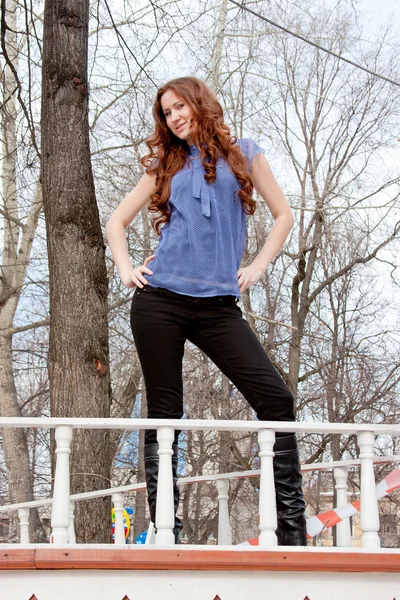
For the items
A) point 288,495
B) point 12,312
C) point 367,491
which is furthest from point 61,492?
point 12,312

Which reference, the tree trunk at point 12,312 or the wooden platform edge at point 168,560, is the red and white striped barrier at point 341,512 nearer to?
the wooden platform edge at point 168,560

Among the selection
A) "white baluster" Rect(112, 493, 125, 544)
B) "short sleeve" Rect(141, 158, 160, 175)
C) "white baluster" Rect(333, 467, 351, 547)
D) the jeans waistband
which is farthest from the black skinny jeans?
"white baluster" Rect(112, 493, 125, 544)

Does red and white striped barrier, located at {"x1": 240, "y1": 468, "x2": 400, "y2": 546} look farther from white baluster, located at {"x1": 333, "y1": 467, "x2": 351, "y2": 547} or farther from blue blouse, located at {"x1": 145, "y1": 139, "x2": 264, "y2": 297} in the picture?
blue blouse, located at {"x1": 145, "y1": 139, "x2": 264, "y2": 297}

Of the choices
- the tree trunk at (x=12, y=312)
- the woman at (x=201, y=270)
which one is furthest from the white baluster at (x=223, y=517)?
the tree trunk at (x=12, y=312)

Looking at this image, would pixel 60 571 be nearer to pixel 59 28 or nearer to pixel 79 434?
pixel 79 434

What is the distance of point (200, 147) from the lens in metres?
3.40

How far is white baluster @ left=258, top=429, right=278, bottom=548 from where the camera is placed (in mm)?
2900

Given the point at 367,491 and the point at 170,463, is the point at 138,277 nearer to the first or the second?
the point at 170,463

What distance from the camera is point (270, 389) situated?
318 centimetres

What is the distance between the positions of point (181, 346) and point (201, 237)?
46cm

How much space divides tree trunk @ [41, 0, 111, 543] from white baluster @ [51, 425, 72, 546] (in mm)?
1691

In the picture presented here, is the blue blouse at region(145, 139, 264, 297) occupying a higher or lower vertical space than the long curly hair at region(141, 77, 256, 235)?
lower

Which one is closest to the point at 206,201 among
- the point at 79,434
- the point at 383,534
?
the point at 79,434

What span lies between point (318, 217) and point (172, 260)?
1359 cm
